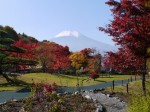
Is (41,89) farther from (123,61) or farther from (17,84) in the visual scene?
(17,84)

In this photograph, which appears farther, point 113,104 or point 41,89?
point 41,89

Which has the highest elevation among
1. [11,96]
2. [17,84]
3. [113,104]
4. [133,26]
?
[133,26]

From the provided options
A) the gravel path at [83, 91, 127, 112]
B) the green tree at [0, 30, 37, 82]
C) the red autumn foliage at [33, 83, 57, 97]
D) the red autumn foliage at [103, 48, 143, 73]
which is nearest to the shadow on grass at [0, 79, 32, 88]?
the green tree at [0, 30, 37, 82]

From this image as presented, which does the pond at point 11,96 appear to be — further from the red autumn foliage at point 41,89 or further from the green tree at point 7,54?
the green tree at point 7,54

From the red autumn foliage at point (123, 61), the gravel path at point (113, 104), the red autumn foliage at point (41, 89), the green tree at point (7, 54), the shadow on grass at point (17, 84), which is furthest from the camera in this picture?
the green tree at point (7, 54)

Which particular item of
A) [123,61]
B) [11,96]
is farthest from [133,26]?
[11,96]

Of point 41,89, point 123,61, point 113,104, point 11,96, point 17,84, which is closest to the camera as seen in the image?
point 113,104

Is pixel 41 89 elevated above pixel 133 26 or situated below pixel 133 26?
below

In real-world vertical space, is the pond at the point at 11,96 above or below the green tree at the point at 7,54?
below

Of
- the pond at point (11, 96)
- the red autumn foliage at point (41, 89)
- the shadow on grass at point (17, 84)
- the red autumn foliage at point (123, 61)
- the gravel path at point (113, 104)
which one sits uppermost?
the red autumn foliage at point (123, 61)

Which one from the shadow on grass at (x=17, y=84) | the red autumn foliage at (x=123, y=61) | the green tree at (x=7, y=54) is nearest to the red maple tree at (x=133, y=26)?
the red autumn foliage at (x=123, y=61)

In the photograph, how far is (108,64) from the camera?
21.4 meters

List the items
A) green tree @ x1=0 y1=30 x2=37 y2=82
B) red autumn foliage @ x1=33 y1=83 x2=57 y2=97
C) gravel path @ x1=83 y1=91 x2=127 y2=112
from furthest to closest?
1. green tree @ x1=0 y1=30 x2=37 y2=82
2. red autumn foliage @ x1=33 y1=83 x2=57 y2=97
3. gravel path @ x1=83 y1=91 x2=127 y2=112

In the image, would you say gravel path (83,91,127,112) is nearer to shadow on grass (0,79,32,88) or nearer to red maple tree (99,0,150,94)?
red maple tree (99,0,150,94)
